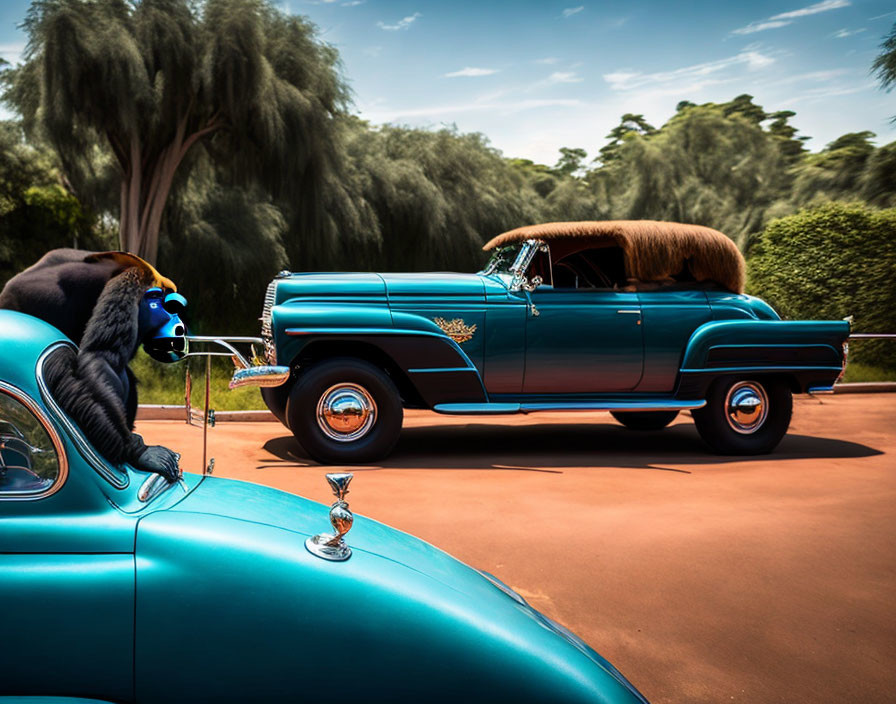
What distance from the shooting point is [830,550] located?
4645 mm

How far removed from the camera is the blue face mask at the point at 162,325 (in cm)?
254

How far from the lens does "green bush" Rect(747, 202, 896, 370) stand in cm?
1451

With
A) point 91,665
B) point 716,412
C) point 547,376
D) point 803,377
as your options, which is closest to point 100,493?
point 91,665

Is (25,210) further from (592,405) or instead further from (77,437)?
(77,437)

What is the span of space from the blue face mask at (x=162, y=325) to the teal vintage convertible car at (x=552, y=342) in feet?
13.9

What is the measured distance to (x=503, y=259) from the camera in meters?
8.23

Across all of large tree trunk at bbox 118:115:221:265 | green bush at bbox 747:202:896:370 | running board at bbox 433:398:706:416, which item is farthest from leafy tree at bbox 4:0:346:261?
green bush at bbox 747:202:896:370

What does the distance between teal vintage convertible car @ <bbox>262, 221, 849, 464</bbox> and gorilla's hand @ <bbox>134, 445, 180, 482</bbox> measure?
465 centimetres

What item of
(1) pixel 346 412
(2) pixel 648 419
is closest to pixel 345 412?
(1) pixel 346 412

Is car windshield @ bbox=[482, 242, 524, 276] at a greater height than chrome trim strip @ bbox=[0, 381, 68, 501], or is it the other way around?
car windshield @ bbox=[482, 242, 524, 276]

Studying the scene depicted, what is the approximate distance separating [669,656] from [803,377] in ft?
17.5

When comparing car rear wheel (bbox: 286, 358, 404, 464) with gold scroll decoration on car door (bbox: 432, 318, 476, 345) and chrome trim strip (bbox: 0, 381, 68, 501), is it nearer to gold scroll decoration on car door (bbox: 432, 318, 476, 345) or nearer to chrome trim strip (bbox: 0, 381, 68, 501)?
gold scroll decoration on car door (bbox: 432, 318, 476, 345)

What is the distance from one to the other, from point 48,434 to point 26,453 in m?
0.12

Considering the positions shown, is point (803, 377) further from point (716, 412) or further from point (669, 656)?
point (669, 656)
